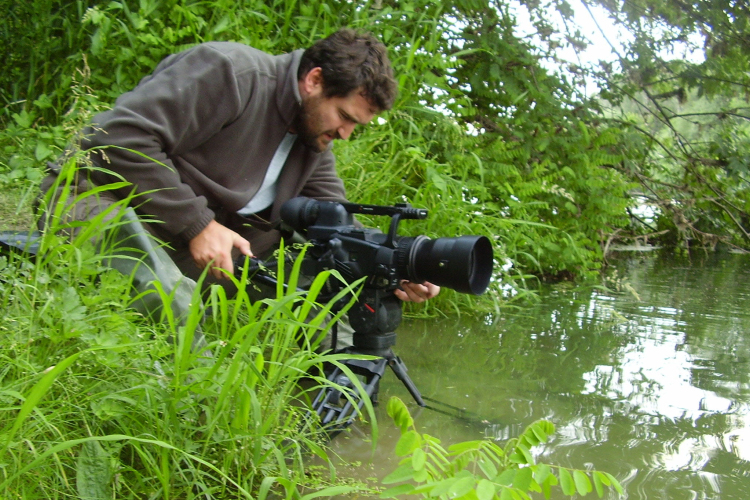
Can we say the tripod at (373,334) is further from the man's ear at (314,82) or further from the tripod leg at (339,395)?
the man's ear at (314,82)

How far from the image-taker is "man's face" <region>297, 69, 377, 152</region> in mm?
2525

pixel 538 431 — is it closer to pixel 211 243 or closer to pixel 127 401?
pixel 127 401

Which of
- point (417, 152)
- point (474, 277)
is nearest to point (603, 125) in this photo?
point (417, 152)

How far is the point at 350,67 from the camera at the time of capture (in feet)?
8.11

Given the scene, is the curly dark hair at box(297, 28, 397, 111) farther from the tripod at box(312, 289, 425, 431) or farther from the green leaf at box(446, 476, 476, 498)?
the green leaf at box(446, 476, 476, 498)

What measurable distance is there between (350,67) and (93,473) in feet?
5.32

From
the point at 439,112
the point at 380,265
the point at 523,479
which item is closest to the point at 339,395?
the point at 380,265

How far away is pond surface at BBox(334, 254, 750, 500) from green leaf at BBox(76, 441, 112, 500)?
654 millimetres

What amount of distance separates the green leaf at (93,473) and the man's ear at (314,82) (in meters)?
1.54

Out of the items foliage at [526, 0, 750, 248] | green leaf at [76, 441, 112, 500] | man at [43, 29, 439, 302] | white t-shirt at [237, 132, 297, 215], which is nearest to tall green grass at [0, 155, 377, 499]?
green leaf at [76, 441, 112, 500]

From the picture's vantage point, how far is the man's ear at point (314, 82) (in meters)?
2.53

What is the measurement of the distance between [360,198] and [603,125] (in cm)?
227

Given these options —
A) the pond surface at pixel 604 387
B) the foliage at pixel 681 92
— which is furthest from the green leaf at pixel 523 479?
the foliage at pixel 681 92

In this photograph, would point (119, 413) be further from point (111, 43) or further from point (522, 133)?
point (522, 133)
